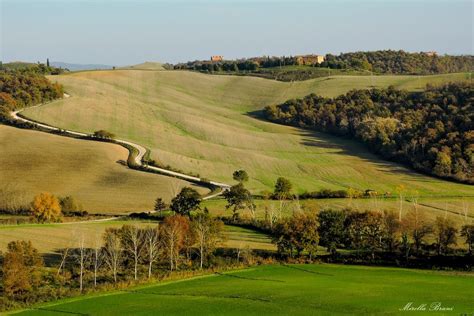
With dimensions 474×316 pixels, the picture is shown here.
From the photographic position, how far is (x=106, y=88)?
563 ft

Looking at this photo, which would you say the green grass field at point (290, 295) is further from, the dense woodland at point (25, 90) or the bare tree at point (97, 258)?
the dense woodland at point (25, 90)

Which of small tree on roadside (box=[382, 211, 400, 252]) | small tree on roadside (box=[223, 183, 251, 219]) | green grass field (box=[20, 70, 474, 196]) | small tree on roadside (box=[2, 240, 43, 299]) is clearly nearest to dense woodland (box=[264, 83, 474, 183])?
green grass field (box=[20, 70, 474, 196])

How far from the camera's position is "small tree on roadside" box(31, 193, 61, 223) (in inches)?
2977

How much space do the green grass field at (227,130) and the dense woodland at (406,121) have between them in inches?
152

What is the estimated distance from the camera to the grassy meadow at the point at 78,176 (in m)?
85.2

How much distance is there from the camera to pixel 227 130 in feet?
468

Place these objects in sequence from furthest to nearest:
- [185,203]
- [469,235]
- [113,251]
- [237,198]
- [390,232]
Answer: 1. [237,198]
2. [185,203]
3. [390,232]
4. [469,235]
5. [113,251]

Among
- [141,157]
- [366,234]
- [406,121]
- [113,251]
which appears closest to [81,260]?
[113,251]

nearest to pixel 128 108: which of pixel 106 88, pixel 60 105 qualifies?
pixel 60 105

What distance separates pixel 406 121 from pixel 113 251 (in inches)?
3763

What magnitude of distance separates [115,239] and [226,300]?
15.6 m

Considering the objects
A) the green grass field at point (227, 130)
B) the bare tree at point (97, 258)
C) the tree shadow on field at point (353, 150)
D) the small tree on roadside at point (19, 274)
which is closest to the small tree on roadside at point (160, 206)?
the green grass field at point (227, 130)

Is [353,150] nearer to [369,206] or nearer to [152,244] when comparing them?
[369,206]

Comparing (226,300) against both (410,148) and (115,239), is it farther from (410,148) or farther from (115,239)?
(410,148)
